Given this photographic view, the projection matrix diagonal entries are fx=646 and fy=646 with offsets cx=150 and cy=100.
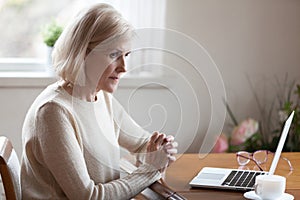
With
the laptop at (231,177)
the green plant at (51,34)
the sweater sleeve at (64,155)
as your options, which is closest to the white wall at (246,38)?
the green plant at (51,34)

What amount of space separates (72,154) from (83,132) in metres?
0.14

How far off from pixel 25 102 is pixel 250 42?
4.21 feet

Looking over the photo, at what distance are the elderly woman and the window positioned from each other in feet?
5.17

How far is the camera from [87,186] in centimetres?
179

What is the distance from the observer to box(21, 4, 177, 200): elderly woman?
1779mm

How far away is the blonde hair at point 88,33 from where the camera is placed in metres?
1.83

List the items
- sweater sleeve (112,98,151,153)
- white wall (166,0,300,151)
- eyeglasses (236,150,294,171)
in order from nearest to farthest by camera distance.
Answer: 1. sweater sleeve (112,98,151,153)
2. eyeglasses (236,150,294,171)
3. white wall (166,0,300,151)

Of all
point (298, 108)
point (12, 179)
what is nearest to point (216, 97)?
point (12, 179)

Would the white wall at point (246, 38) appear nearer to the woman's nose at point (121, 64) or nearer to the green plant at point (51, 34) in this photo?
the green plant at point (51, 34)

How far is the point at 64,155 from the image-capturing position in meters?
1.76

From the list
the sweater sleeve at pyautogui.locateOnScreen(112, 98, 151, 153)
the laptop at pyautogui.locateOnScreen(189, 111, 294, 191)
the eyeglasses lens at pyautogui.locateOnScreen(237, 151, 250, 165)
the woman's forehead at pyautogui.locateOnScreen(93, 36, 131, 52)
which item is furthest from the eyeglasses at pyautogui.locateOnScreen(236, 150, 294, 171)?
the woman's forehead at pyautogui.locateOnScreen(93, 36, 131, 52)

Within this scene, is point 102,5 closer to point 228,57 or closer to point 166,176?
point 166,176

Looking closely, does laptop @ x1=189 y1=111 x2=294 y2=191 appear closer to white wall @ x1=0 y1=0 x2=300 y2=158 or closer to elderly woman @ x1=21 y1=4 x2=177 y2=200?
elderly woman @ x1=21 y1=4 x2=177 y2=200

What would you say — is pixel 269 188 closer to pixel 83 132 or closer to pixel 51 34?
pixel 83 132
